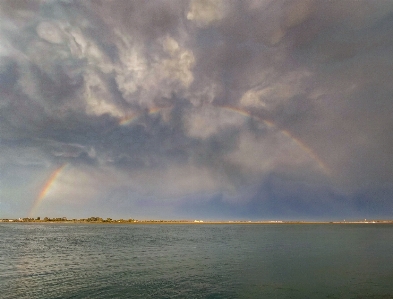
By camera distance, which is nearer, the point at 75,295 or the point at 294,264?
the point at 75,295

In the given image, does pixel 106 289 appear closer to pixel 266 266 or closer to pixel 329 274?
pixel 266 266

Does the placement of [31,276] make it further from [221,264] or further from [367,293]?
[367,293]

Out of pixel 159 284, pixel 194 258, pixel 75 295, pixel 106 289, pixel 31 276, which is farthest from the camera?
pixel 194 258

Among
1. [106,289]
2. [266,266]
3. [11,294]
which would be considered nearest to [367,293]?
[266,266]

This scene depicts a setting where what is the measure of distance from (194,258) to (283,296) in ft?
87.1

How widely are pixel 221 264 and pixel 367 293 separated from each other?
75.0 feet

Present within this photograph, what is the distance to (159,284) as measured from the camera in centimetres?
3384

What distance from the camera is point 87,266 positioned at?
1779 inches

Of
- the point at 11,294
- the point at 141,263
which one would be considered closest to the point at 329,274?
the point at 141,263

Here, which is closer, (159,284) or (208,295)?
(208,295)

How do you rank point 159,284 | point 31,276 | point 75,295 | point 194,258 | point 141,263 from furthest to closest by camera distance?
point 194,258 → point 141,263 → point 31,276 → point 159,284 → point 75,295

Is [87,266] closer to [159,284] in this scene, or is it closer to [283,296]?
[159,284]

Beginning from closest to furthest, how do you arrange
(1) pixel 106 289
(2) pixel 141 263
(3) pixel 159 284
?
(1) pixel 106 289, (3) pixel 159 284, (2) pixel 141 263

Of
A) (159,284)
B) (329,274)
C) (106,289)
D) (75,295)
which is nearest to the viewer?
(75,295)
